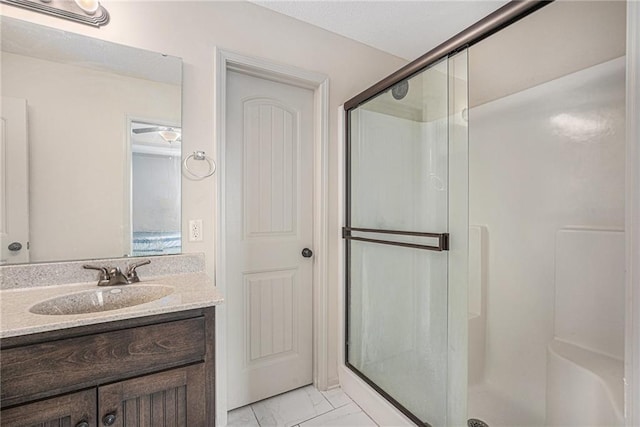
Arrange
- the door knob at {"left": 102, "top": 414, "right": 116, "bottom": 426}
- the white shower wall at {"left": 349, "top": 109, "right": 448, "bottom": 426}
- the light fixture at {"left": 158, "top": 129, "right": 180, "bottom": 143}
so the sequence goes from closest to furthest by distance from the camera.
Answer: the door knob at {"left": 102, "top": 414, "right": 116, "bottom": 426}
the white shower wall at {"left": 349, "top": 109, "right": 448, "bottom": 426}
the light fixture at {"left": 158, "top": 129, "right": 180, "bottom": 143}

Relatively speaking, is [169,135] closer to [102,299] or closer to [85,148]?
[85,148]

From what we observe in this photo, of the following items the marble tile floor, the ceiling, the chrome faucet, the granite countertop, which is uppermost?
the ceiling

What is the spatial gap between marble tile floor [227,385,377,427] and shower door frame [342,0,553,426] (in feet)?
0.61

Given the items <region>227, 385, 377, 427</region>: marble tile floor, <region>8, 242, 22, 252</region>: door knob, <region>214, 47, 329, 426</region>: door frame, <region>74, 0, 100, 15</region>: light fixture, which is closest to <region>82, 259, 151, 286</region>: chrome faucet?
<region>8, 242, 22, 252</region>: door knob

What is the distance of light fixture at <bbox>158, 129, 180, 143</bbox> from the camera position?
58.6 inches

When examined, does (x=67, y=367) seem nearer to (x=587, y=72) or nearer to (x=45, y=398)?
(x=45, y=398)

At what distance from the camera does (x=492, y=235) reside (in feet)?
5.85

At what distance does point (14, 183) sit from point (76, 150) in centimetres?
25

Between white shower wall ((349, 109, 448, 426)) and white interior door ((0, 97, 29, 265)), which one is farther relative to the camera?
white shower wall ((349, 109, 448, 426))

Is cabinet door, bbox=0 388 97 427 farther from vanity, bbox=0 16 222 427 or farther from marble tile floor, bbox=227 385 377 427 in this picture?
marble tile floor, bbox=227 385 377 427

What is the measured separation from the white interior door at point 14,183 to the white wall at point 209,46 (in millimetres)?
422

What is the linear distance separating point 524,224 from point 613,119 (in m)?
0.59

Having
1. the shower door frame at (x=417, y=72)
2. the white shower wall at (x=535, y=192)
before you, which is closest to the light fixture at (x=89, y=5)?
the shower door frame at (x=417, y=72)

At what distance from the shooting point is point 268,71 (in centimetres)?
177
